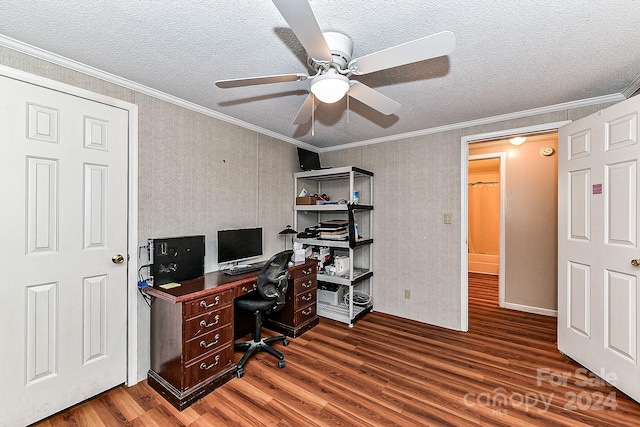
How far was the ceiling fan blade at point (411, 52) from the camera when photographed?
3.82 feet

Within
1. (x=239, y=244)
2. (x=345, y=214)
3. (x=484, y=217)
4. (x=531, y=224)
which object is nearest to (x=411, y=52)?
(x=239, y=244)

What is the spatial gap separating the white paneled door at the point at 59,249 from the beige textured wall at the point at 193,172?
14cm

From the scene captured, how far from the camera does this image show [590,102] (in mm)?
2381

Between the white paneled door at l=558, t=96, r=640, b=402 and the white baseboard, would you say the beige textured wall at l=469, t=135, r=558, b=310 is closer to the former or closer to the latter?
the white baseboard

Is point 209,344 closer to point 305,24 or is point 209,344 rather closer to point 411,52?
point 305,24

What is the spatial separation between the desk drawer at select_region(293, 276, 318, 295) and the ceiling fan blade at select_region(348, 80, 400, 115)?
196cm

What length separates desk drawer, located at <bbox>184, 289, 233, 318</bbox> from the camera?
1.92 meters

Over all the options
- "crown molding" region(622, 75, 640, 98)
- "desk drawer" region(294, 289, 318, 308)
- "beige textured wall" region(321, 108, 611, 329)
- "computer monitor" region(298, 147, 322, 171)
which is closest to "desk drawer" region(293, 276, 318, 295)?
"desk drawer" region(294, 289, 318, 308)

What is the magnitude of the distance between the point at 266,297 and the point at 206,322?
52cm

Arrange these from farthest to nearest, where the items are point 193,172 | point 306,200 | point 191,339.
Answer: point 306,200
point 193,172
point 191,339

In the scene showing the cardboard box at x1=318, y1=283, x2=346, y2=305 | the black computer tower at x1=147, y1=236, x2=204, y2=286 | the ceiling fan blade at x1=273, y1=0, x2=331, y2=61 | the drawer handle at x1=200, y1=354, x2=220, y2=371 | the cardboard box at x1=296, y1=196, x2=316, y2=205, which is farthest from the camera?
the cardboard box at x1=296, y1=196, x2=316, y2=205

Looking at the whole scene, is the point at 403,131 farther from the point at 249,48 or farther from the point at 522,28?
the point at 249,48

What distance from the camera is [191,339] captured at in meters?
1.94

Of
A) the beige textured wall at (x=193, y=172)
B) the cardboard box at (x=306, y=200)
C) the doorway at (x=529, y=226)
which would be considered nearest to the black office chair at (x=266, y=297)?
the beige textured wall at (x=193, y=172)
